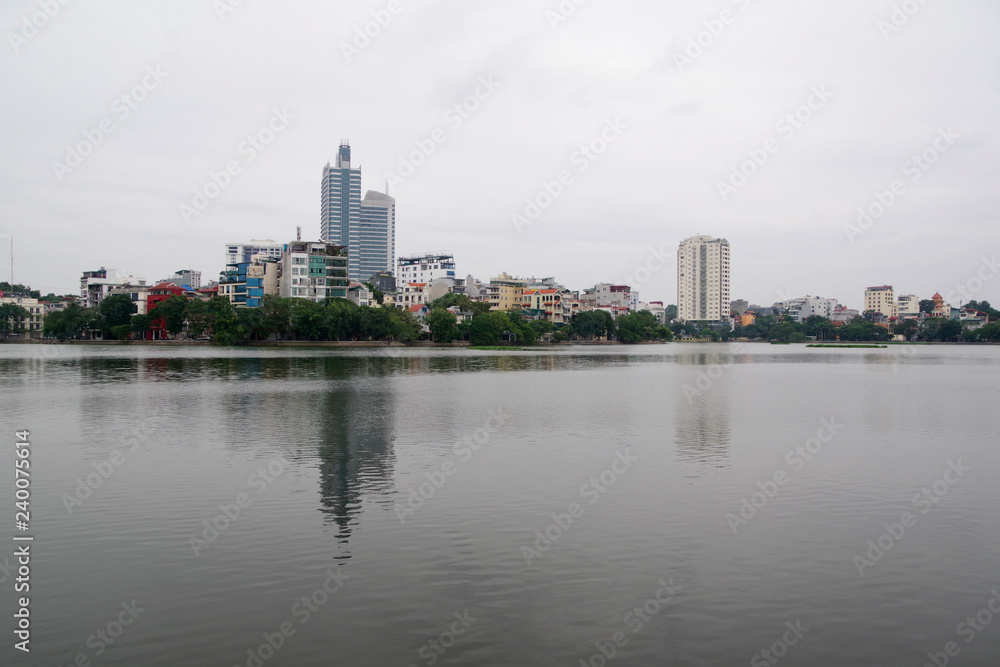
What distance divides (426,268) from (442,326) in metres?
57.7

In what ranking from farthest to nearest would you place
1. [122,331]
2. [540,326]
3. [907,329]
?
[907,329] < [540,326] < [122,331]

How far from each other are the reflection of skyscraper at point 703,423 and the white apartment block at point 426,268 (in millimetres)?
106697

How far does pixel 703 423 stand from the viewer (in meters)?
20.5

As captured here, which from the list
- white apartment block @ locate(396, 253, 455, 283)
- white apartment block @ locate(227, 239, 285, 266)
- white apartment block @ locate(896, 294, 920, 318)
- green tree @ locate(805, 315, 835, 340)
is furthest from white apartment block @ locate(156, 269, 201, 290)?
white apartment block @ locate(896, 294, 920, 318)

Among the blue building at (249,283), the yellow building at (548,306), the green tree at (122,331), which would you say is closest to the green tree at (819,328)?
the yellow building at (548,306)

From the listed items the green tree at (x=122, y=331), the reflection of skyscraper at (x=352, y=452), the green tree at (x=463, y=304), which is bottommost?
the reflection of skyscraper at (x=352, y=452)

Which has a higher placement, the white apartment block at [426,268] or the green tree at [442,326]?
the white apartment block at [426,268]

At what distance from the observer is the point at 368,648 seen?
6.20 meters

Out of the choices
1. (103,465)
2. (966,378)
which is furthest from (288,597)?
(966,378)

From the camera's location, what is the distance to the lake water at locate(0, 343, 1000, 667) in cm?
641

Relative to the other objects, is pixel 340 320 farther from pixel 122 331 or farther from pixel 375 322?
pixel 122 331

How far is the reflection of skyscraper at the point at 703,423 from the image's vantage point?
607 inches

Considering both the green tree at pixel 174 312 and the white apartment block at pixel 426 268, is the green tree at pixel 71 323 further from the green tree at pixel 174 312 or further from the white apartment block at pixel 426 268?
the white apartment block at pixel 426 268

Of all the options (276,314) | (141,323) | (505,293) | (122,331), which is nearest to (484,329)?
(276,314)
